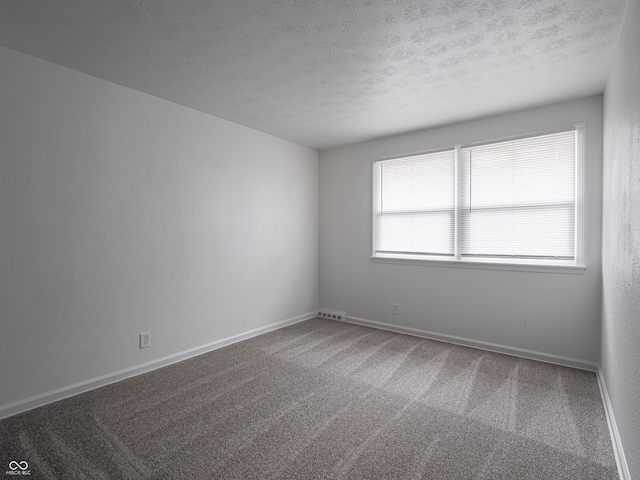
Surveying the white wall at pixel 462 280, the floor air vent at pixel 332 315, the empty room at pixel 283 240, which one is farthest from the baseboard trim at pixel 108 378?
the white wall at pixel 462 280

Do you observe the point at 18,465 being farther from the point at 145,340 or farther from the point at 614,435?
the point at 614,435

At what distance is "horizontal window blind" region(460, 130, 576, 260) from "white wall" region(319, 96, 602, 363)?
15cm

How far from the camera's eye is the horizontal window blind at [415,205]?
3748 mm

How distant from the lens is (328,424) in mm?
2086

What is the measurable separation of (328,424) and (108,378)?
1.87 m

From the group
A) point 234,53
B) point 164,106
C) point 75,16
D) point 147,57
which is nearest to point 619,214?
point 234,53

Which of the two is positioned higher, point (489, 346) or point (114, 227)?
point (114, 227)

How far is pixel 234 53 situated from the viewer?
220cm

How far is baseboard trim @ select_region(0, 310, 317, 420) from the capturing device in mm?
2193

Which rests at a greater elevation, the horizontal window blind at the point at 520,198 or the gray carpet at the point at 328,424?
the horizontal window blind at the point at 520,198

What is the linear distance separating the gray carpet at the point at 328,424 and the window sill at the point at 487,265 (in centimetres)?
90

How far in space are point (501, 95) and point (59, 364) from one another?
13.8 feet

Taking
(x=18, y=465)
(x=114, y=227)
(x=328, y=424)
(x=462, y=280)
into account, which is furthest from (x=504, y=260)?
(x=18, y=465)

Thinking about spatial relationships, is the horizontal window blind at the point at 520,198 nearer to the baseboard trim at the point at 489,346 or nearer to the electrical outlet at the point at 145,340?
the baseboard trim at the point at 489,346
